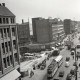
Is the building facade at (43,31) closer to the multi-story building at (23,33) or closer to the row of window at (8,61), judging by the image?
the multi-story building at (23,33)

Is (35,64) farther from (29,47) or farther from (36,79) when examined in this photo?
(29,47)

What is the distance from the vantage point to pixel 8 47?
3384 cm

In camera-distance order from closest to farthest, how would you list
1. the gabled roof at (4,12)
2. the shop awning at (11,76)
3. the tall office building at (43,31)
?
the shop awning at (11,76) → the gabled roof at (4,12) → the tall office building at (43,31)

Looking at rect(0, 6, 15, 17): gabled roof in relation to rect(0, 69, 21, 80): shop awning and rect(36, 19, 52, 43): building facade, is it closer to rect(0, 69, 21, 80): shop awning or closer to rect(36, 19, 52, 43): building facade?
rect(0, 69, 21, 80): shop awning

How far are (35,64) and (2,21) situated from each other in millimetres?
29829

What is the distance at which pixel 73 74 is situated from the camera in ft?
154

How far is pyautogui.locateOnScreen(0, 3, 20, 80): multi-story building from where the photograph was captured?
104 feet

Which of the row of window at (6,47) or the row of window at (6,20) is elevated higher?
the row of window at (6,20)

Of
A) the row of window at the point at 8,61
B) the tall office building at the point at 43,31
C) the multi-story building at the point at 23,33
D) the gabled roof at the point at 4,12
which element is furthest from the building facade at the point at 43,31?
the row of window at the point at 8,61

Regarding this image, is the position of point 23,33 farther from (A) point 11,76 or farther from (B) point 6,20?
(A) point 11,76

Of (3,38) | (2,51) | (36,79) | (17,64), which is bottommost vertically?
(36,79)

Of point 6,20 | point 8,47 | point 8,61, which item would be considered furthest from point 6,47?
point 6,20

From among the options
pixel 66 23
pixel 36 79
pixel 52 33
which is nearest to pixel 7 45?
pixel 36 79

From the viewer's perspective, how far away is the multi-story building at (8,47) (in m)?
31.7
